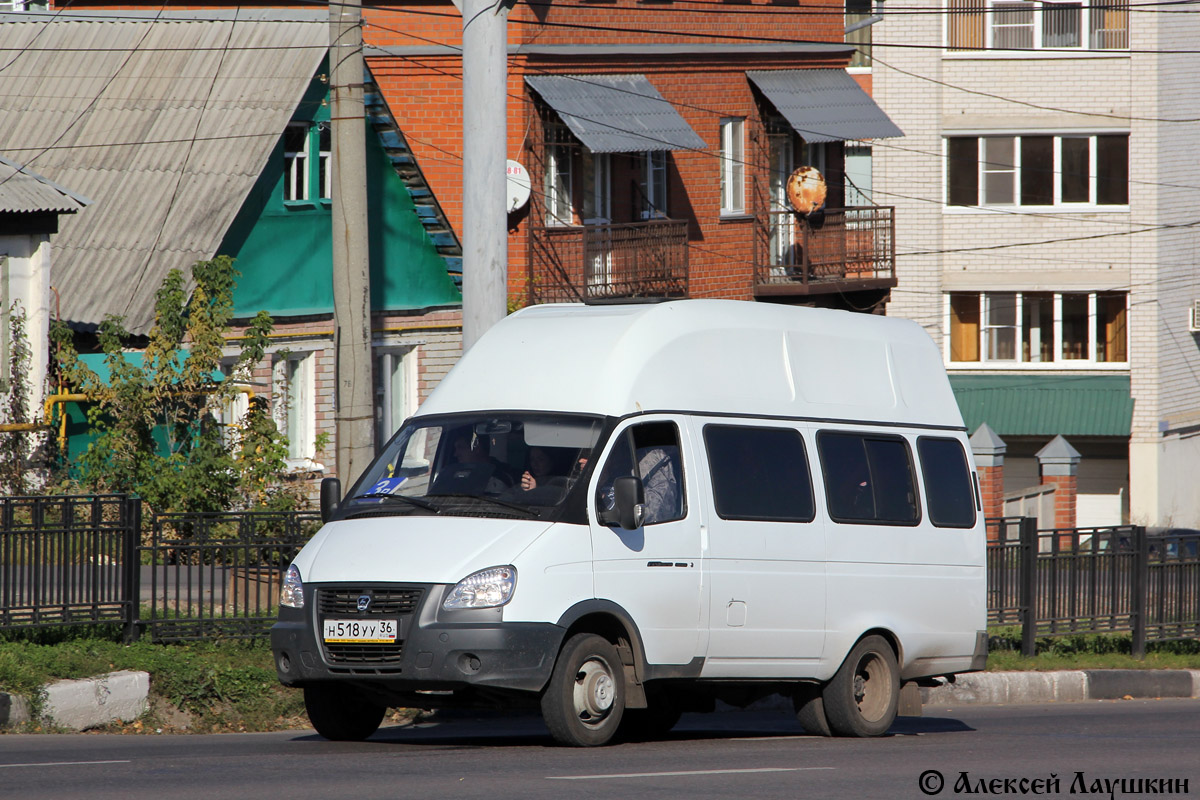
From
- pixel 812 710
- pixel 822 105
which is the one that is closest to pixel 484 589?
pixel 812 710

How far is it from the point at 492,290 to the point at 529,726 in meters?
3.21

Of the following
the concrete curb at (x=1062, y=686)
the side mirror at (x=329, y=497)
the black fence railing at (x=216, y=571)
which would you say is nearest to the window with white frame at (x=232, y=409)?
the black fence railing at (x=216, y=571)

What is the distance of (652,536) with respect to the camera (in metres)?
9.86

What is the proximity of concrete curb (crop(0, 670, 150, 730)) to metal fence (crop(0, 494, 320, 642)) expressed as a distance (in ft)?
2.90

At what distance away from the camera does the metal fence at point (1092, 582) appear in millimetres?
15414

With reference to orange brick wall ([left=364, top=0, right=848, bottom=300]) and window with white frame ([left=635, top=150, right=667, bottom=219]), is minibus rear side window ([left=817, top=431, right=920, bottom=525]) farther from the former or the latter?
window with white frame ([left=635, top=150, right=667, bottom=219])

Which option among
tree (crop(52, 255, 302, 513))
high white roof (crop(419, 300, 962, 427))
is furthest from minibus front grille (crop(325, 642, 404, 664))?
tree (crop(52, 255, 302, 513))

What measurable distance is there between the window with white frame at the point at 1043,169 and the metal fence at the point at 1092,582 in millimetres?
22889

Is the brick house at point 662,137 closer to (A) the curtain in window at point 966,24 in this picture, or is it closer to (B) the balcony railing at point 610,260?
(B) the balcony railing at point 610,260

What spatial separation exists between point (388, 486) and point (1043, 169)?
3150 cm

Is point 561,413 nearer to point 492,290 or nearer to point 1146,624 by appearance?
point 492,290

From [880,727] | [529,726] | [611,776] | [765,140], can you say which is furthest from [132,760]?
[765,140]

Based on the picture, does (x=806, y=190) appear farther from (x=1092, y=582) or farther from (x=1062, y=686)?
(x=1062, y=686)

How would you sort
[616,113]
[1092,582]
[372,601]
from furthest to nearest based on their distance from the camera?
[616,113], [1092,582], [372,601]
